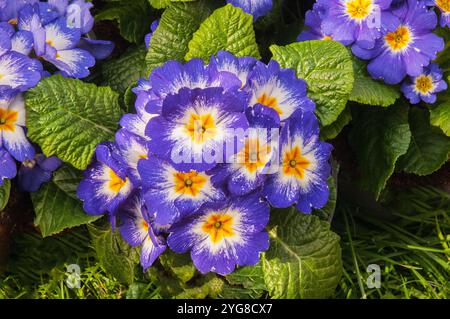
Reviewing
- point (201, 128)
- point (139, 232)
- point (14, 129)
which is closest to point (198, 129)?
point (201, 128)

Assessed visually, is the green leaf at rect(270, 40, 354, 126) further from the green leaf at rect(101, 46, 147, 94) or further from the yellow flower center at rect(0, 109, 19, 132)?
the yellow flower center at rect(0, 109, 19, 132)

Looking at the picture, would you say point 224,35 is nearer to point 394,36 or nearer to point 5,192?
point 394,36

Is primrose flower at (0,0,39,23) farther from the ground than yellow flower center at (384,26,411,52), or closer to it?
farther from the ground

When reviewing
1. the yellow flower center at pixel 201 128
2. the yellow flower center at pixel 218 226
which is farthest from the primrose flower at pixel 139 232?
the yellow flower center at pixel 201 128

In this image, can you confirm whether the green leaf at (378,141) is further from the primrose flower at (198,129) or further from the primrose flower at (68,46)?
the primrose flower at (68,46)

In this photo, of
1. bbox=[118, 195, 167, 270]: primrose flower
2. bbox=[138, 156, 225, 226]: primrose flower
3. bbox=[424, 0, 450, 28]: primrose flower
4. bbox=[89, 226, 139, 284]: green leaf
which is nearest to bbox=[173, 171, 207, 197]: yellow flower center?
bbox=[138, 156, 225, 226]: primrose flower
